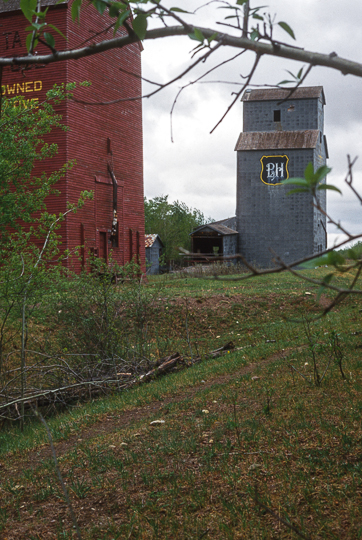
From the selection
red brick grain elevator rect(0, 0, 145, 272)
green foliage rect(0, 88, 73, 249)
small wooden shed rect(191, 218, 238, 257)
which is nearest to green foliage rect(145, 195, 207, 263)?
small wooden shed rect(191, 218, 238, 257)

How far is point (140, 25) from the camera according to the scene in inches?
91.4

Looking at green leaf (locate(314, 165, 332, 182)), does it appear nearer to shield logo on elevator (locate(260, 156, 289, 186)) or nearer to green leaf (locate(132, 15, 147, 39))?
green leaf (locate(132, 15, 147, 39))

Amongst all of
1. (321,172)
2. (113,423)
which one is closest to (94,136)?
(113,423)

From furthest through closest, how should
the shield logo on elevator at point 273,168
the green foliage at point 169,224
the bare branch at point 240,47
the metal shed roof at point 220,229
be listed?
the green foliage at point 169,224 < the shield logo on elevator at point 273,168 < the metal shed roof at point 220,229 < the bare branch at point 240,47

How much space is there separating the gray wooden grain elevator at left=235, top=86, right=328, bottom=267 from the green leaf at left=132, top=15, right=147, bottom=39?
34.8 metres

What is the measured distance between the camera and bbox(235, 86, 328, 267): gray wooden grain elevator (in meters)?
37.1

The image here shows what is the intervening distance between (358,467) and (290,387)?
255cm

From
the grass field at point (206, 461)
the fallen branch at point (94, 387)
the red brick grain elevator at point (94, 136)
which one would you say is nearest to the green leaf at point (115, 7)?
the grass field at point (206, 461)

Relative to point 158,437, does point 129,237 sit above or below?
above

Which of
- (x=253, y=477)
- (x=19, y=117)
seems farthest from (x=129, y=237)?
(x=253, y=477)

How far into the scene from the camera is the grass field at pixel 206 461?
3.67 m

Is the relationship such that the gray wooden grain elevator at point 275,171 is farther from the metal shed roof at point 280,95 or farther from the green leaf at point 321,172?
the green leaf at point 321,172

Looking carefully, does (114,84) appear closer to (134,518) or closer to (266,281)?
(266,281)

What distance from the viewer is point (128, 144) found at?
2517cm
